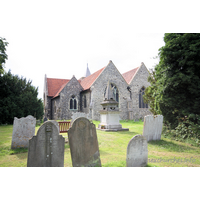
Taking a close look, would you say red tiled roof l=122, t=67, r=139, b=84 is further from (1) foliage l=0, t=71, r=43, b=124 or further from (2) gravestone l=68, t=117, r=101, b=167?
(2) gravestone l=68, t=117, r=101, b=167

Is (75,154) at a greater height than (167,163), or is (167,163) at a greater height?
(75,154)

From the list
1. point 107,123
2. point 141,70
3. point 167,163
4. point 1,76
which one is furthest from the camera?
point 141,70

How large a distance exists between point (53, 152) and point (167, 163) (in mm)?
3258

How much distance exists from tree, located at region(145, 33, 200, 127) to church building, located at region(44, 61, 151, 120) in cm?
1374

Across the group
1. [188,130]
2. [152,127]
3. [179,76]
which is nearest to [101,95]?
[152,127]

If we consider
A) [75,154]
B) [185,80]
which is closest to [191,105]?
[185,80]

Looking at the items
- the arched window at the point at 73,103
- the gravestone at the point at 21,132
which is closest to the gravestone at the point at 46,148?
the gravestone at the point at 21,132

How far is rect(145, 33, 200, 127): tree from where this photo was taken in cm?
726

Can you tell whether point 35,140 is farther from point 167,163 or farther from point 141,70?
point 141,70

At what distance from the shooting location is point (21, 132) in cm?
652

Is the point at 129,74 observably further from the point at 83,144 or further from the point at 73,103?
the point at 83,144

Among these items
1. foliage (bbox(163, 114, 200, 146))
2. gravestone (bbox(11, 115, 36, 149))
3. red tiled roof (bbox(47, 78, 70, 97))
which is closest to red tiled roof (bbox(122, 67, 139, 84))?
red tiled roof (bbox(47, 78, 70, 97))

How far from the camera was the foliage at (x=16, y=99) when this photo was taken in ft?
55.3

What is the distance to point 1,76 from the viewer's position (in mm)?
17938
